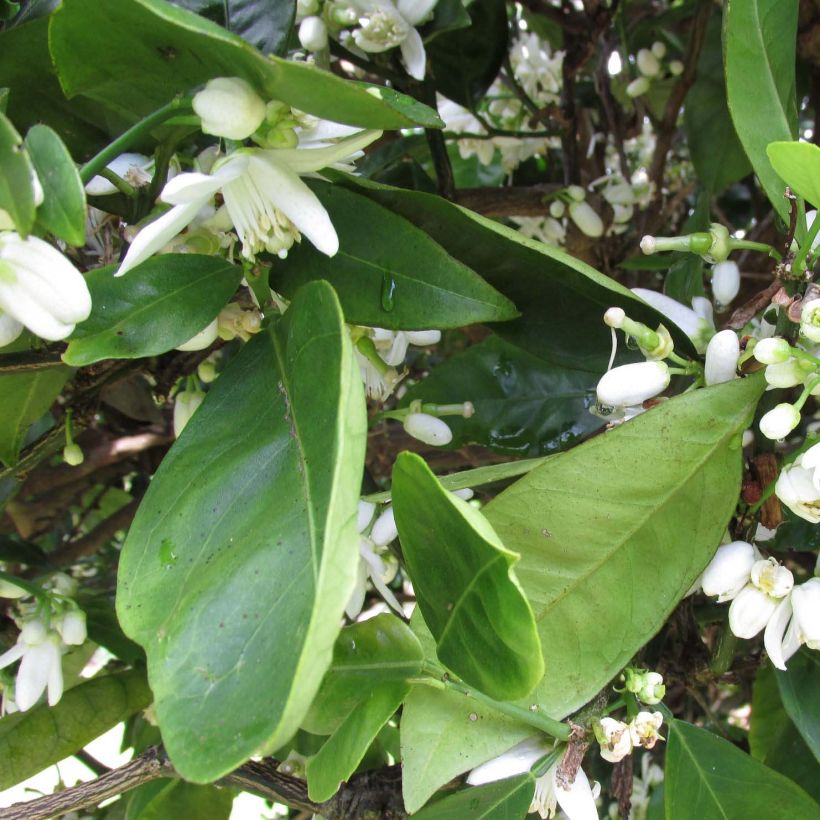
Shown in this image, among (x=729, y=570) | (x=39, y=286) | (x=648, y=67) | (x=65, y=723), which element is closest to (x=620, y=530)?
(x=729, y=570)

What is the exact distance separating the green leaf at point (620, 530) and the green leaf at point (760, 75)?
217 millimetres

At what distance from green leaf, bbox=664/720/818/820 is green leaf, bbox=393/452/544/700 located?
300 mm

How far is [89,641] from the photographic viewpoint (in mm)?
1125

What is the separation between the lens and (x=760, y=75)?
0.77 m

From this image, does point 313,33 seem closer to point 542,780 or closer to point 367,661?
point 367,661

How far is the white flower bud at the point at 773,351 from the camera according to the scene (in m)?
0.63

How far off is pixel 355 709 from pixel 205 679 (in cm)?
20

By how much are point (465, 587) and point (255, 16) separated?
0.48 meters

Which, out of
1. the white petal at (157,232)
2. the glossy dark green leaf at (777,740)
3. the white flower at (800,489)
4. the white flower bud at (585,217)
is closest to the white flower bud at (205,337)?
the white petal at (157,232)

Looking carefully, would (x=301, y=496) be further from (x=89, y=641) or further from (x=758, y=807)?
(x=89, y=641)

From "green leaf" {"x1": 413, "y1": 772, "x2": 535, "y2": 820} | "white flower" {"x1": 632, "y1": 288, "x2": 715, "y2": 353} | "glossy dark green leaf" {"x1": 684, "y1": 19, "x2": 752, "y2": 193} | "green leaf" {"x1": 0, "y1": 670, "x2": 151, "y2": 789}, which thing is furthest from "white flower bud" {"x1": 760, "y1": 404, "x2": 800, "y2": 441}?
"green leaf" {"x1": 0, "y1": 670, "x2": 151, "y2": 789}

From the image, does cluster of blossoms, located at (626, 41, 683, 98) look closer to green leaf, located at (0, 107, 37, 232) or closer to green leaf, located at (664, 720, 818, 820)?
green leaf, located at (664, 720, 818, 820)

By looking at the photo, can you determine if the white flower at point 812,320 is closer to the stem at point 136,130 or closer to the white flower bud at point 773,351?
the white flower bud at point 773,351

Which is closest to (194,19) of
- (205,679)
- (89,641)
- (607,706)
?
(205,679)
